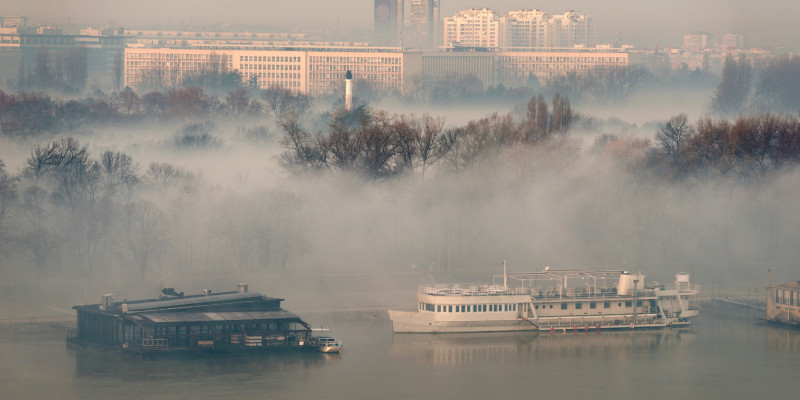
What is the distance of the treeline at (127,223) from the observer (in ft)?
263

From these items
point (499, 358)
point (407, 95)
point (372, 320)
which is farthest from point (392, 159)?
point (407, 95)

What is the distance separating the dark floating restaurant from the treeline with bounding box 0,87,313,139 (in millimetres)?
48658

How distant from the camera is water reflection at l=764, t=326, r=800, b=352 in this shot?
71.7 m

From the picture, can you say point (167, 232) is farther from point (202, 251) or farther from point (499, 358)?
point (499, 358)

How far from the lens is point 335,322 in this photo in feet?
244

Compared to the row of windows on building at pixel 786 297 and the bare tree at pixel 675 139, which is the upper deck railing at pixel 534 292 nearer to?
the row of windows on building at pixel 786 297

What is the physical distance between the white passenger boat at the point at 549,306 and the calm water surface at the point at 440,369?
79 centimetres

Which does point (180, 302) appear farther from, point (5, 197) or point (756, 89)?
point (756, 89)

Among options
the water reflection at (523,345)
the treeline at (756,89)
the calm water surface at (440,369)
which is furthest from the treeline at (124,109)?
the calm water surface at (440,369)

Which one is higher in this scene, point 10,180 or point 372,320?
point 10,180

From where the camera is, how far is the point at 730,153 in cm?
9694

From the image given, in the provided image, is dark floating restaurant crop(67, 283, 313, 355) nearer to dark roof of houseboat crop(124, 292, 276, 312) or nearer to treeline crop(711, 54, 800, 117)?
dark roof of houseboat crop(124, 292, 276, 312)

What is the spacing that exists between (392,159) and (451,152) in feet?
11.3

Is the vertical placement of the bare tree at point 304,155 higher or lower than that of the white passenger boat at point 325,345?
higher
